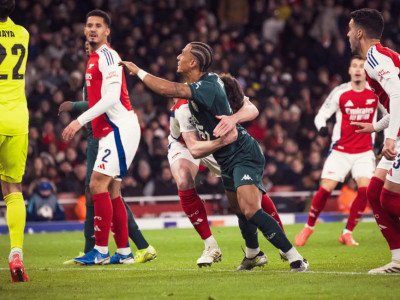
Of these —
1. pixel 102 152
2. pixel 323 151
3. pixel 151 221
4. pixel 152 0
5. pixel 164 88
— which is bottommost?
pixel 151 221

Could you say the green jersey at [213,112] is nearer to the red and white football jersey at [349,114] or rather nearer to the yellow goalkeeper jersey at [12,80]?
the yellow goalkeeper jersey at [12,80]

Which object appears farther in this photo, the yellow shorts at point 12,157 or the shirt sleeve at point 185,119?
the shirt sleeve at point 185,119

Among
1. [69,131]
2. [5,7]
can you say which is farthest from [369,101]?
[5,7]

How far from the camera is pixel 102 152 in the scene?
9.12 m

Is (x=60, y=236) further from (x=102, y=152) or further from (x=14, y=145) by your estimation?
(x=14, y=145)

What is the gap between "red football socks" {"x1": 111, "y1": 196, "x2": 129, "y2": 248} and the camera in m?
9.40

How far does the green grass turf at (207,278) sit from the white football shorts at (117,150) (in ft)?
3.66

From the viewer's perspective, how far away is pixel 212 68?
20250mm

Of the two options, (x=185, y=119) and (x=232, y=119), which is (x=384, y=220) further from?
(x=185, y=119)

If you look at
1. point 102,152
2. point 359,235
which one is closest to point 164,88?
point 102,152

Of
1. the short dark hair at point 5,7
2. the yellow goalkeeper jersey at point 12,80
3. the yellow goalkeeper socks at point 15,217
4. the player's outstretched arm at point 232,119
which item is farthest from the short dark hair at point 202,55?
the yellow goalkeeper socks at point 15,217

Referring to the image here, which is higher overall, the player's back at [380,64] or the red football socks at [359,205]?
the player's back at [380,64]

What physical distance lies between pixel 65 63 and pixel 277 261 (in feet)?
37.3

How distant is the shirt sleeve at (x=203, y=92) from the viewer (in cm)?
748
